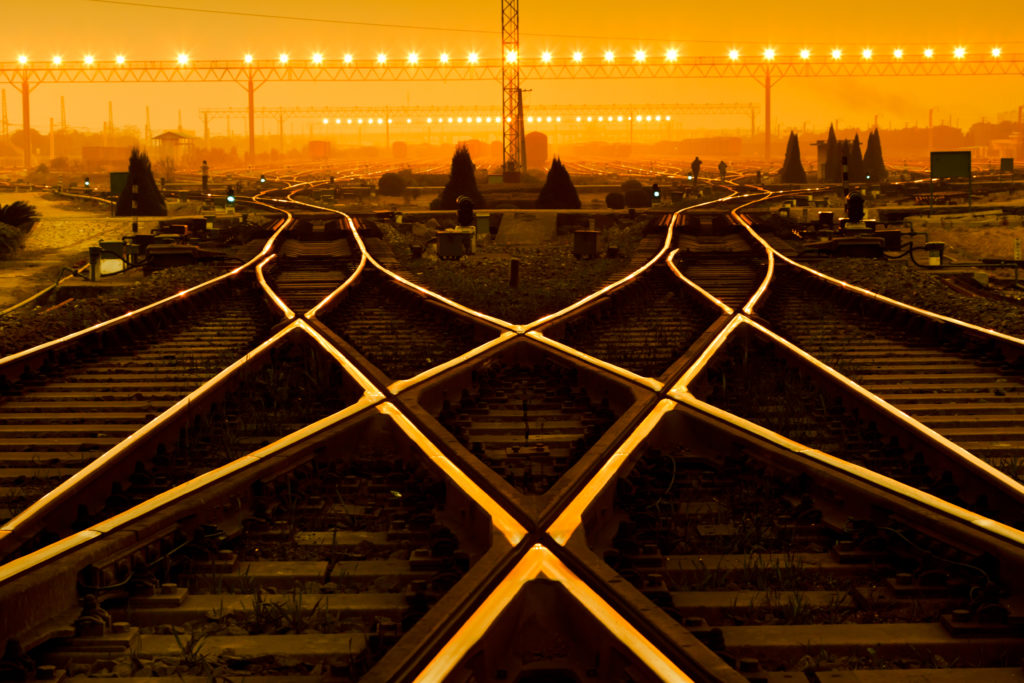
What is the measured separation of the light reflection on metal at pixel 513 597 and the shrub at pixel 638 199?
99.5 ft

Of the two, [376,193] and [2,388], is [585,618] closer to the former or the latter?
[2,388]

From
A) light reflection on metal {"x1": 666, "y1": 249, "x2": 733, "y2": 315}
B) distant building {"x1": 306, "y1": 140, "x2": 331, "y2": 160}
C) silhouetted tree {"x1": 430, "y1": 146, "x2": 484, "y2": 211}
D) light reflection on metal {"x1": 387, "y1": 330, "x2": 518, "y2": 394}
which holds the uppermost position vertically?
distant building {"x1": 306, "y1": 140, "x2": 331, "y2": 160}

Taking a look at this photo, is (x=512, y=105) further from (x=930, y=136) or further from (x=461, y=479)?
(x=930, y=136)

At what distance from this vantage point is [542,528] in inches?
145

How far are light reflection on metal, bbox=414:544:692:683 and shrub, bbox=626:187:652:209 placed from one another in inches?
1194

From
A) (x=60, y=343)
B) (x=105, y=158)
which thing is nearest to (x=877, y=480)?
(x=60, y=343)

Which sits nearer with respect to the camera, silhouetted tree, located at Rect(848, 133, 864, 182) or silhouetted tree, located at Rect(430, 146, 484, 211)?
silhouetted tree, located at Rect(430, 146, 484, 211)

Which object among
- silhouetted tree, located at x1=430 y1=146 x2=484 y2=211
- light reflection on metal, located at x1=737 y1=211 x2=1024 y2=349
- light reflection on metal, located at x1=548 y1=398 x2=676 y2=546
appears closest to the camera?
light reflection on metal, located at x1=548 y1=398 x2=676 y2=546

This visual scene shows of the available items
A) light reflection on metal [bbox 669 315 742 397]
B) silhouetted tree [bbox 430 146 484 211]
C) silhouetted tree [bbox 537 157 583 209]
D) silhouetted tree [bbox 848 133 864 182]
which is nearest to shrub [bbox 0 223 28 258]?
silhouetted tree [bbox 430 146 484 211]

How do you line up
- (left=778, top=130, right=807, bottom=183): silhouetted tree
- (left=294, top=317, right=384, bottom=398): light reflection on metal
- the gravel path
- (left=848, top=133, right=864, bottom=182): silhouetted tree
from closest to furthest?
(left=294, top=317, right=384, bottom=398): light reflection on metal
the gravel path
(left=848, top=133, right=864, bottom=182): silhouetted tree
(left=778, top=130, right=807, bottom=183): silhouetted tree

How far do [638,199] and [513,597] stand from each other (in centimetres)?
3123

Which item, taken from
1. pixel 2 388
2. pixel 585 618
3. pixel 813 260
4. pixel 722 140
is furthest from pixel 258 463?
pixel 722 140

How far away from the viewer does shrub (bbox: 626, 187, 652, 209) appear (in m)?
33.4

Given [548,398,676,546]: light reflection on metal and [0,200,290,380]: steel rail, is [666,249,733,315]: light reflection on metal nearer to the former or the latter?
[548,398,676,546]: light reflection on metal
